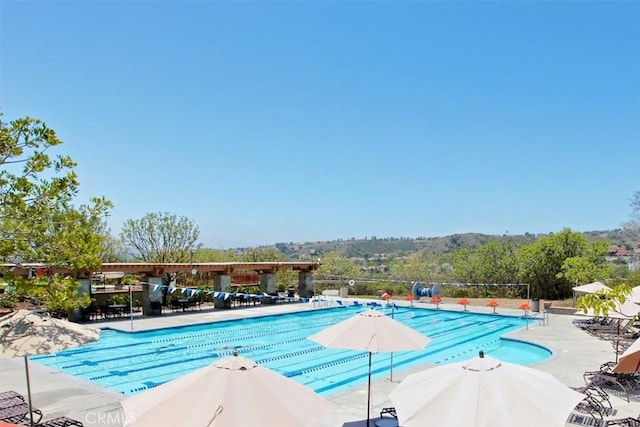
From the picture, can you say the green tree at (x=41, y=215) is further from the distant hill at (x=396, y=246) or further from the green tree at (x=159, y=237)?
the distant hill at (x=396, y=246)

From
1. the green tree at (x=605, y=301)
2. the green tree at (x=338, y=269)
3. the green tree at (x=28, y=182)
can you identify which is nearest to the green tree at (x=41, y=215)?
the green tree at (x=28, y=182)

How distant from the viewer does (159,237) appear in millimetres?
34812

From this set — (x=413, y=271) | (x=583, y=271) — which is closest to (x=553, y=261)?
(x=583, y=271)

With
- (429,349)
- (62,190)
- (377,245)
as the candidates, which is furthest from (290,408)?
(377,245)

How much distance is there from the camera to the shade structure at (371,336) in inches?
291

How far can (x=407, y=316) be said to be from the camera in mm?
24203

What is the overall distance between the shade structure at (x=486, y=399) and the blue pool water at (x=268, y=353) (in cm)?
594

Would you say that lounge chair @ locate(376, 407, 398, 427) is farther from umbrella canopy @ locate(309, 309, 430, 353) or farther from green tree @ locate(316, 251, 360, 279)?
green tree @ locate(316, 251, 360, 279)

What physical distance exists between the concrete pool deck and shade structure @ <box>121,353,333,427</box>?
122 mm

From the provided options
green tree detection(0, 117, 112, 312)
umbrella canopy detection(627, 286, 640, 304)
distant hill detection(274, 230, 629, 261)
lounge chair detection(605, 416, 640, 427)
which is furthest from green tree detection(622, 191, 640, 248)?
distant hill detection(274, 230, 629, 261)

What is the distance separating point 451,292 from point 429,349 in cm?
1440

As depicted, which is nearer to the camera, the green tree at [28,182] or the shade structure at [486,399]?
the shade structure at [486,399]

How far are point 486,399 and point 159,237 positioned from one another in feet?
109

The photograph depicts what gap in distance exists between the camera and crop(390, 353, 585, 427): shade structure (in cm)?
416
